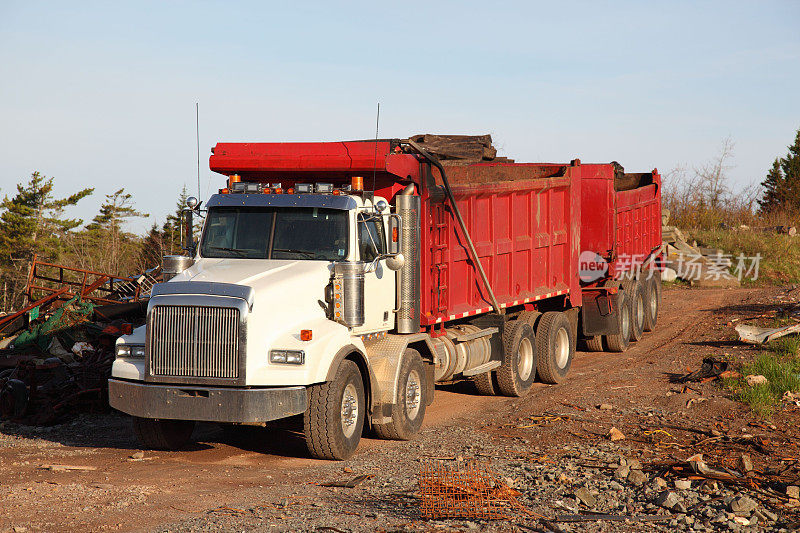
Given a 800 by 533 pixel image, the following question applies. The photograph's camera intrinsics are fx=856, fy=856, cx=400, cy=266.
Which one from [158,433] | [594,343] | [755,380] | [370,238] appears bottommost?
[158,433]

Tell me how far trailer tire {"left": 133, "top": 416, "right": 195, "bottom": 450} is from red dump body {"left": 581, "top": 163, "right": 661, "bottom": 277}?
8.74 meters

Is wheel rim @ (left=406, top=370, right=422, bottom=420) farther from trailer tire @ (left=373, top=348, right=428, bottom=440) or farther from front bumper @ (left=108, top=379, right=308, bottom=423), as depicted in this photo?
front bumper @ (left=108, top=379, right=308, bottom=423)

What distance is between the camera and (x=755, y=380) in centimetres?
1218

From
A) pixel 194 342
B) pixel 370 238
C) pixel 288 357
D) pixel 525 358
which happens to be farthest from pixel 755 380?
pixel 194 342

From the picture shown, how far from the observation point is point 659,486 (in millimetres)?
7301

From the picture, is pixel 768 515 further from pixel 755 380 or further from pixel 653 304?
pixel 653 304

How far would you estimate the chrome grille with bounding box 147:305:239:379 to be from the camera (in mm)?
7934

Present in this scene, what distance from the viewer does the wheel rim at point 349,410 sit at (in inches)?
342

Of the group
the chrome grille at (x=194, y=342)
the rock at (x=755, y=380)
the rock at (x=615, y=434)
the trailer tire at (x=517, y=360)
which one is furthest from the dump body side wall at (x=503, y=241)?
the rock at (x=755, y=380)

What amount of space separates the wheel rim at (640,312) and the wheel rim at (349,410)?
10.3 metres

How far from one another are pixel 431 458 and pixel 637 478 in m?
2.09

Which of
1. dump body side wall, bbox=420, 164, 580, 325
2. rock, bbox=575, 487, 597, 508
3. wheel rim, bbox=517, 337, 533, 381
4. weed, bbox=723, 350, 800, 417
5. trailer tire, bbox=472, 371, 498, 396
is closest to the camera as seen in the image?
rock, bbox=575, 487, 597, 508

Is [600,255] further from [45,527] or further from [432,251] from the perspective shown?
[45,527]

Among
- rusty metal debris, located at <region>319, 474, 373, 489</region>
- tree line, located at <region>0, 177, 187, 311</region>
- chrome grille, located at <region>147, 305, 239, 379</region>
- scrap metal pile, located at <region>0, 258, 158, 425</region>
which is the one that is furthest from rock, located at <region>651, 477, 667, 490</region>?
tree line, located at <region>0, 177, 187, 311</region>
